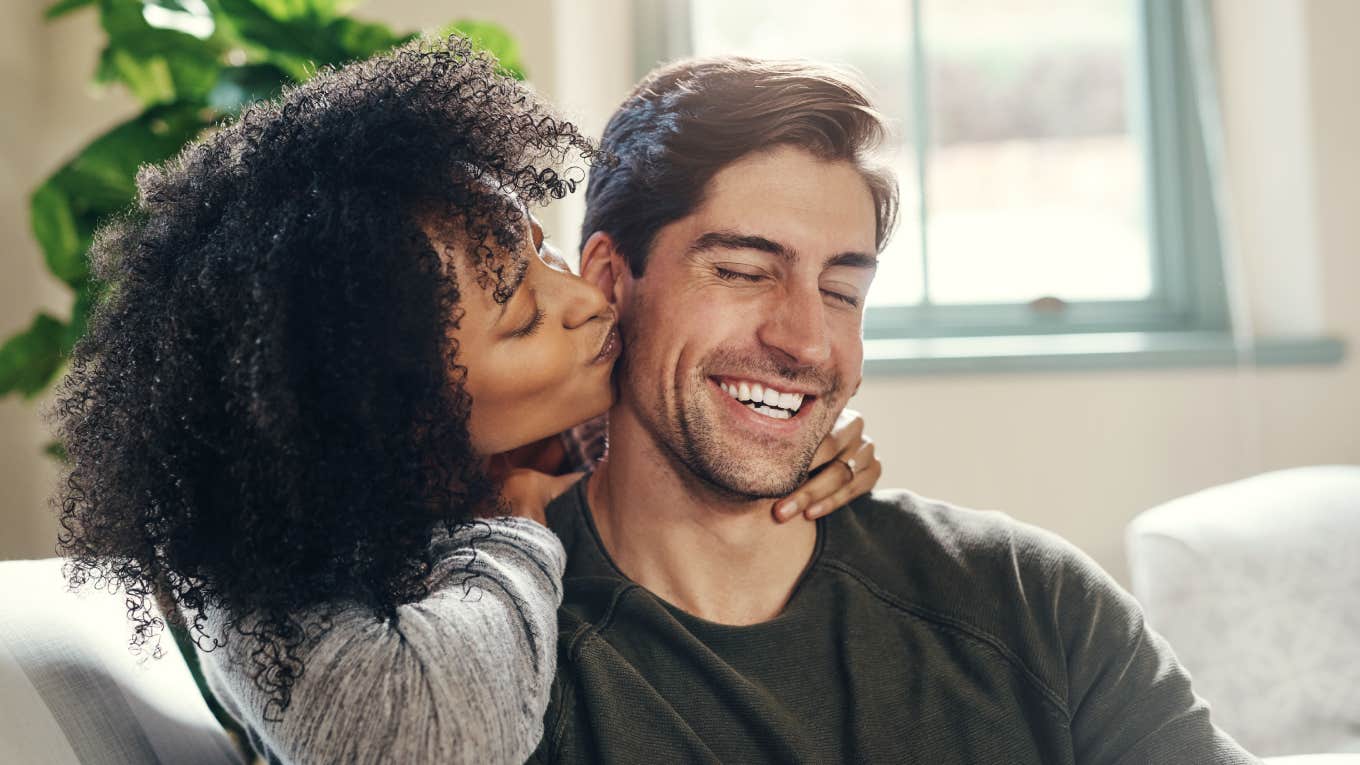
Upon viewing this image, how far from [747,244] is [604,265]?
21cm

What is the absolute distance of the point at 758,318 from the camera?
1421 mm

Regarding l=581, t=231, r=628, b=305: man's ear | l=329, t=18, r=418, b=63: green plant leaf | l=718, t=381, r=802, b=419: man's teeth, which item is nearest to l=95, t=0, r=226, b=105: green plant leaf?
l=329, t=18, r=418, b=63: green plant leaf

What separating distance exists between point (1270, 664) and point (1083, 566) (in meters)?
0.65

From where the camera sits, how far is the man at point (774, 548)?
1.28m

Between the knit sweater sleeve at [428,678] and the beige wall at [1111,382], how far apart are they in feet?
5.32

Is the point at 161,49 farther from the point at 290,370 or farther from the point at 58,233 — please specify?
the point at 290,370

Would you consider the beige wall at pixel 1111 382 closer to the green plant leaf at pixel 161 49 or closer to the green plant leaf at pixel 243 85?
the green plant leaf at pixel 161 49

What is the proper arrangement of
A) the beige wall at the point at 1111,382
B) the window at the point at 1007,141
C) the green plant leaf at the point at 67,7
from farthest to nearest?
the window at the point at 1007,141 → the beige wall at the point at 1111,382 → the green plant leaf at the point at 67,7

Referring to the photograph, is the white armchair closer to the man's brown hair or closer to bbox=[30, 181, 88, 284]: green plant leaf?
the man's brown hair

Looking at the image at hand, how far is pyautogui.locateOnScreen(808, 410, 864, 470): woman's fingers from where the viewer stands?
4.96 ft

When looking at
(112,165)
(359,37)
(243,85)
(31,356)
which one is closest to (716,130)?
(359,37)

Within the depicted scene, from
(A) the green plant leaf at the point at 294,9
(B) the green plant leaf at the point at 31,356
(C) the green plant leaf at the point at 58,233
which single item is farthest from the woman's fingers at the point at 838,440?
(B) the green plant leaf at the point at 31,356

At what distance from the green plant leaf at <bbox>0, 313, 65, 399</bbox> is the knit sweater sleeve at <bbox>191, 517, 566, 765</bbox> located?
55.5 inches

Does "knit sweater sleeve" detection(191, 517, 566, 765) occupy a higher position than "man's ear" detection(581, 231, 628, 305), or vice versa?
"man's ear" detection(581, 231, 628, 305)
